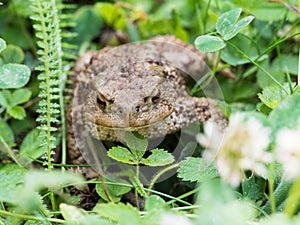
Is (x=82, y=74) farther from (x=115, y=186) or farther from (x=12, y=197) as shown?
(x=12, y=197)

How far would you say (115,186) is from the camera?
2178mm

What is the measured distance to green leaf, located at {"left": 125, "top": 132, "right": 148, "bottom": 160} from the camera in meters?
1.98

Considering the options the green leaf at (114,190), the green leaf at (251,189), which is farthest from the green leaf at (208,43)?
the green leaf at (114,190)

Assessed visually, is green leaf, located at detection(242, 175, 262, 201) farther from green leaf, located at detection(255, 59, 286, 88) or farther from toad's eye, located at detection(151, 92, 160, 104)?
green leaf, located at detection(255, 59, 286, 88)

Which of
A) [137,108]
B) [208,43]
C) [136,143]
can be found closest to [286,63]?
[208,43]

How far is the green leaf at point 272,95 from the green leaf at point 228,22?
336mm

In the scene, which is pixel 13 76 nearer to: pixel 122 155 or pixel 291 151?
pixel 122 155

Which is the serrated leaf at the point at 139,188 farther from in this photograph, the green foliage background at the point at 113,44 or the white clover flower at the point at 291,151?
the white clover flower at the point at 291,151

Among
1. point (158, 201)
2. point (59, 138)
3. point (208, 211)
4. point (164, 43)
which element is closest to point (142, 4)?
point (164, 43)

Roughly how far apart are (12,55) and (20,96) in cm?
39

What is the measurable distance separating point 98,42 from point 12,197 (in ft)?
7.35

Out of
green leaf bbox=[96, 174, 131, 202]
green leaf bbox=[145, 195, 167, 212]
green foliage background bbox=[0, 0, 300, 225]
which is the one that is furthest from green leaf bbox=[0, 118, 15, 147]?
green leaf bbox=[145, 195, 167, 212]

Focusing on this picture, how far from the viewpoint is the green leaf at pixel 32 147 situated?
243 centimetres

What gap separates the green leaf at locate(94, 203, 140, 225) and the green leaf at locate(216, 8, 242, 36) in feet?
3.57
